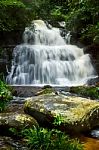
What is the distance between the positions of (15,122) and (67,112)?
132 centimetres

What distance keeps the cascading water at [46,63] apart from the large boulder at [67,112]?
22.3 feet

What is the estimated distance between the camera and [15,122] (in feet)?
25.3

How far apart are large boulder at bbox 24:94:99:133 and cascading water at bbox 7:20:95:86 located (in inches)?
268

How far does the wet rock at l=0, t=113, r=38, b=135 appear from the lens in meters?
7.65

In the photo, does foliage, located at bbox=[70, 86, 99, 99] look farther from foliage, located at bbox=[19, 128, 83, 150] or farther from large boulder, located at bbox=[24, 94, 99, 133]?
foliage, located at bbox=[19, 128, 83, 150]

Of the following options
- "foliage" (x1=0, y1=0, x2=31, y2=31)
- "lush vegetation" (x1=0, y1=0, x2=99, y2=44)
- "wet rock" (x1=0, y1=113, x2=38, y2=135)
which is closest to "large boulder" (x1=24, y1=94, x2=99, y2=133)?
"wet rock" (x1=0, y1=113, x2=38, y2=135)

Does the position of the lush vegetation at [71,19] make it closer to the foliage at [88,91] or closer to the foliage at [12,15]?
the foliage at [12,15]

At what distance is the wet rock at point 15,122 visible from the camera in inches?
301

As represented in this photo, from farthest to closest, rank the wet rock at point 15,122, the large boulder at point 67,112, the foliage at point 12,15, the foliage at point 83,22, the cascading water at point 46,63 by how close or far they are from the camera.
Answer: the foliage at point 12,15 < the foliage at point 83,22 < the cascading water at point 46,63 < the large boulder at point 67,112 < the wet rock at point 15,122

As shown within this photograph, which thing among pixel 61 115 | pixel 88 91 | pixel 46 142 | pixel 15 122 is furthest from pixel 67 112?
pixel 88 91

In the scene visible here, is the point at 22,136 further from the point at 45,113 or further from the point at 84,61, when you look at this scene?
the point at 84,61

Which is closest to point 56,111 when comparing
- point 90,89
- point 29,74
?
point 90,89

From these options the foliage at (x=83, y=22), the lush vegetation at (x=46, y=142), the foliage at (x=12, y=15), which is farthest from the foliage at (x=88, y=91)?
the foliage at (x=12, y=15)

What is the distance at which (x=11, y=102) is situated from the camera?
437 inches
